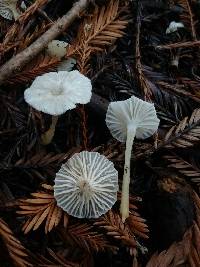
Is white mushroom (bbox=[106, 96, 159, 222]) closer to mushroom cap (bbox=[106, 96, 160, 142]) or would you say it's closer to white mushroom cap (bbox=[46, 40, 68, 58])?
mushroom cap (bbox=[106, 96, 160, 142])

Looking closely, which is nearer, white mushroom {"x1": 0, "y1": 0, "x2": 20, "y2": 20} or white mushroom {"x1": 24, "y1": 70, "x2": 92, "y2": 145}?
white mushroom {"x1": 24, "y1": 70, "x2": 92, "y2": 145}

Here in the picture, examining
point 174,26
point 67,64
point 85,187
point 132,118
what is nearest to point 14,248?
point 85,187

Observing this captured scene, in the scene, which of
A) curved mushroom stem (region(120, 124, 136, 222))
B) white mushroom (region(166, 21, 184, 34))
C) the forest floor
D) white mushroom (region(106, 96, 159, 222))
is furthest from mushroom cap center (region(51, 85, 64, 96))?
white mushroom (region(166, 21, 184, 34))

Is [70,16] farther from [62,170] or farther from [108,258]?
[108,258]

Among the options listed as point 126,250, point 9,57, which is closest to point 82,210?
point 126,250

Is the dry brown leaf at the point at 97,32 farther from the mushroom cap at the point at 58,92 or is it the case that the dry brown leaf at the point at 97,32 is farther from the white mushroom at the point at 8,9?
the white mushroom at the point at 8,9

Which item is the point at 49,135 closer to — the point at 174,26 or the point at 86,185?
the point at 86,185

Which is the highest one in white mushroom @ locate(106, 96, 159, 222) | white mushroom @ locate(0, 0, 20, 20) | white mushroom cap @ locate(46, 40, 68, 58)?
white mushroom @ locate(0, 0, 20, 20)

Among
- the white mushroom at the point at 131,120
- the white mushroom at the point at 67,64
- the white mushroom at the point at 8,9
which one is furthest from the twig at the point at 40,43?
the white mushroom at the point at 131,120
